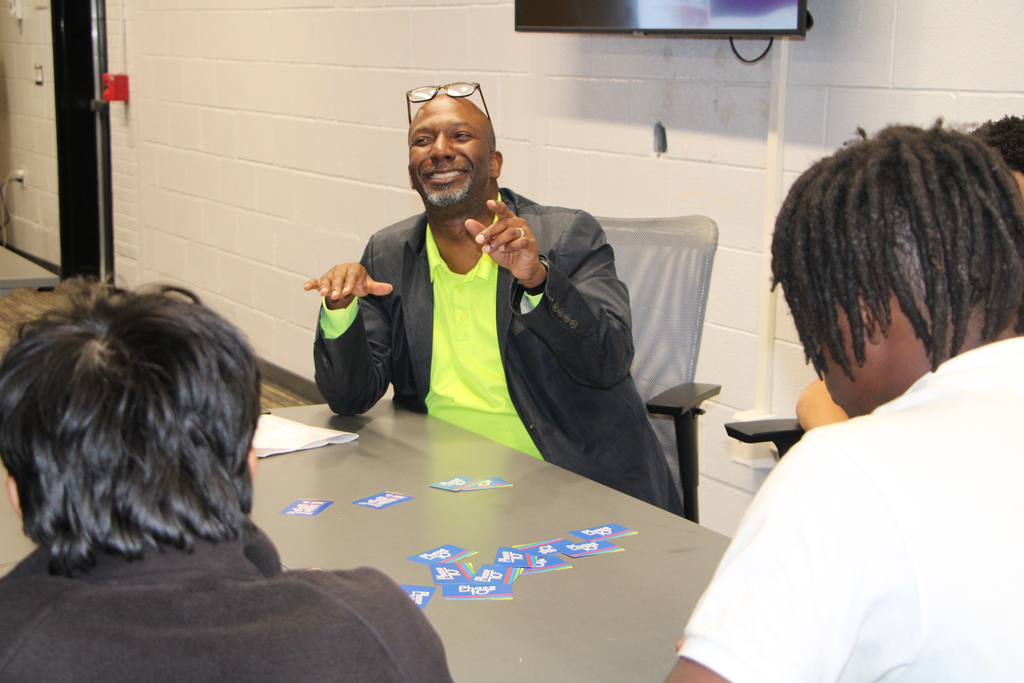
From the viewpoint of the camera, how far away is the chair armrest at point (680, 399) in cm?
188

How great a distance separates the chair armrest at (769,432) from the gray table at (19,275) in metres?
2.47

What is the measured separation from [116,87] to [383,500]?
4752 mm

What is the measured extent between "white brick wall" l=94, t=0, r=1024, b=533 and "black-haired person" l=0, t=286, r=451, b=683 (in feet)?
6.02

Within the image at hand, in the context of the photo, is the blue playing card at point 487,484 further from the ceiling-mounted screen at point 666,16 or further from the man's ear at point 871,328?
the ceiling-mounted screen at point 666,16

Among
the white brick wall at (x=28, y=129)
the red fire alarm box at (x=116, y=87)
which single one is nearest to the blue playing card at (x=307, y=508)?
the white brick wall at (x=28, y=129)

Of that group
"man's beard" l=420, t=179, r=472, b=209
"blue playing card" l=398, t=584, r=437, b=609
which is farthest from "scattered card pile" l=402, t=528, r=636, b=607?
"man's beard" l=420, t=179, r=472, b=209

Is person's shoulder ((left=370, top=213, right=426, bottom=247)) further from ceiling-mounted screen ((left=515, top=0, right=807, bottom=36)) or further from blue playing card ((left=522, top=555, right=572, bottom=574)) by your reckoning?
blue playing card ((left=522, top=555, right=572, bottom=574))

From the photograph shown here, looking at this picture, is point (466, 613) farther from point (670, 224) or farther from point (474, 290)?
point (670, 224)

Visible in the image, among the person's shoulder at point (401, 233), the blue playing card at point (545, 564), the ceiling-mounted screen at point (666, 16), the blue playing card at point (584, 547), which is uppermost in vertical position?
the ceiling-mounted screen at point (666, 16)

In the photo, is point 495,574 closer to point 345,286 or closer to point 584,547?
point 584,547

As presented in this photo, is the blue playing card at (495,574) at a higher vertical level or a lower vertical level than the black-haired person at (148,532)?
lower

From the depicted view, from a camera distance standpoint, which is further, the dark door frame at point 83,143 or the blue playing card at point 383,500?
the dark door frame at point 83,143

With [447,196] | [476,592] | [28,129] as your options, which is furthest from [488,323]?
[28,129]

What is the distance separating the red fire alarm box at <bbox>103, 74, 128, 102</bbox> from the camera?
547 cm
